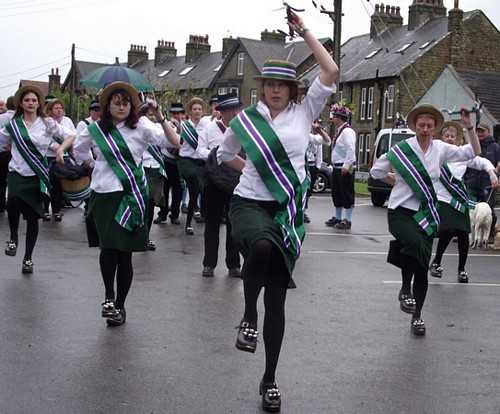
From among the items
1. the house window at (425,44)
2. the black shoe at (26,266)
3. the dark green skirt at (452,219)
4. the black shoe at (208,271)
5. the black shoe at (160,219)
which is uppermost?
the house window at (425,44)

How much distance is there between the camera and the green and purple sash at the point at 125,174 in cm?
734

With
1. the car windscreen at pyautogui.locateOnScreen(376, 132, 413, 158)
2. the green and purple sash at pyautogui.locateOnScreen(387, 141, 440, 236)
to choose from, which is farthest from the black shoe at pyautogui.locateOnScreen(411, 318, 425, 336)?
the car windscreen at pyautogui.locateOnScreen(376, 132, 413, 158)

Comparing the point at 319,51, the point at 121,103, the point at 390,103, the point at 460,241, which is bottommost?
the point at 460,241

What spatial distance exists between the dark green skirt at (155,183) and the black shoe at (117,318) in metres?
5.57

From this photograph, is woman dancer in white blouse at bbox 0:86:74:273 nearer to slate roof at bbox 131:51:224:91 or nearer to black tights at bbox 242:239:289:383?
black tights at bbox 242:239:289:383

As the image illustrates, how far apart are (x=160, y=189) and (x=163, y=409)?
27.0ft

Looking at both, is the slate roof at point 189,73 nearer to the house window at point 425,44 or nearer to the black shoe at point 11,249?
the house window at point 425,44

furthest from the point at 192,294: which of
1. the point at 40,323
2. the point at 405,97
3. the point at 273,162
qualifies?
the point at 405,97

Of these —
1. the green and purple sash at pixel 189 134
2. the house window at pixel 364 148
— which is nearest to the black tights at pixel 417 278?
the green and purple sash at pixel 189 134

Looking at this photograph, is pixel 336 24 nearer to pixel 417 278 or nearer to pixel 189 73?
pixel 417 278

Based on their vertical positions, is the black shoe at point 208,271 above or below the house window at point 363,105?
below

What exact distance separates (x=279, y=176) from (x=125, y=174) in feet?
6.98

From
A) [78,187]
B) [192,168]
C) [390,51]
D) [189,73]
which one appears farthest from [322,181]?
[189,73]

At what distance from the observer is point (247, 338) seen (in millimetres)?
5328
